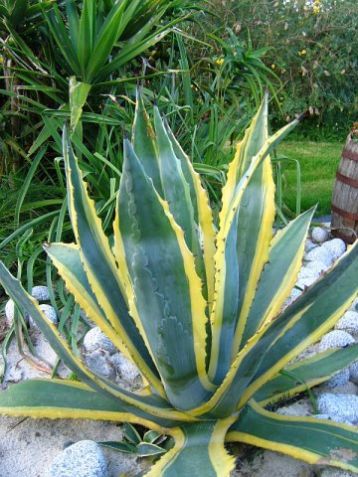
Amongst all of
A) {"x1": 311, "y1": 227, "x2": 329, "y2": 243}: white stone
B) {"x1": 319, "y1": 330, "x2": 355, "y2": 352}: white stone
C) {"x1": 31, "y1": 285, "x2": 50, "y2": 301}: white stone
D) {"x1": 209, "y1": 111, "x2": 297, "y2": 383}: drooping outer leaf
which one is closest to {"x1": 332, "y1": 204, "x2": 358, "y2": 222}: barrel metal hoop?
{"x1": 311, "y1": 227, "x2": 329, "y2": 243}: white stone

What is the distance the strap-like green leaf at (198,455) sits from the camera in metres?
1.15

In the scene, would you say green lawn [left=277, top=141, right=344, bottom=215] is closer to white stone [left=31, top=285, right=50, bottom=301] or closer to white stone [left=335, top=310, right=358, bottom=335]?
white stone [left=335, top=310, right=358, bottom=335]

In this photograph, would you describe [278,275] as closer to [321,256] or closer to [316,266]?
[316,266]

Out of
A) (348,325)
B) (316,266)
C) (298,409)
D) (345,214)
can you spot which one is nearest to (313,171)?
(345,214)

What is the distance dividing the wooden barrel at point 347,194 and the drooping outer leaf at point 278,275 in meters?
1.21

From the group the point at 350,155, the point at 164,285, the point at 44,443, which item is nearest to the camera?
the point at 164,285

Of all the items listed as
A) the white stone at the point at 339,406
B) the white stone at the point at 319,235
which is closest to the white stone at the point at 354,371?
the white stone at the point at 339,406

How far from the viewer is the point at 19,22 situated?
233 cm

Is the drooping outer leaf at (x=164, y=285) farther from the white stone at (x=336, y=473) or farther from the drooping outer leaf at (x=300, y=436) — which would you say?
the white stone at (x=336, y=473)

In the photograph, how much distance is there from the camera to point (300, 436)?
1.27 m

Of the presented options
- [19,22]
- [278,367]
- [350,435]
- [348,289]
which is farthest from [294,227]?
[19,22]

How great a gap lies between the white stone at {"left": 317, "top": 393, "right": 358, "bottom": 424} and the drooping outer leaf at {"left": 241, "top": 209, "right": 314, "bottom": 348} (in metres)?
0.29

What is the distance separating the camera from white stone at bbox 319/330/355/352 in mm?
1739

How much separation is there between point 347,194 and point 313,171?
5.68 ft
